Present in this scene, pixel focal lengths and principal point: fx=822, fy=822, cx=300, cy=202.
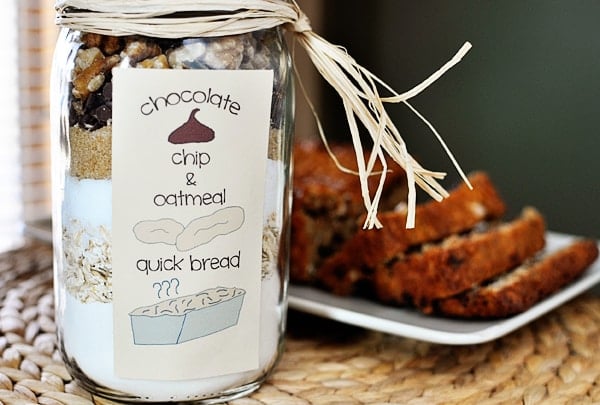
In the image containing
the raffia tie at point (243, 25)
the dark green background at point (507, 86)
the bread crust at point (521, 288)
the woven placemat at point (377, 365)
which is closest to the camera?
the raffia tie at point (243, 25)

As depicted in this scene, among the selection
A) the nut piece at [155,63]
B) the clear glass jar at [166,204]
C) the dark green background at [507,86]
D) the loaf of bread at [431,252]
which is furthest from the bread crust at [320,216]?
the dark green background at [507,86]

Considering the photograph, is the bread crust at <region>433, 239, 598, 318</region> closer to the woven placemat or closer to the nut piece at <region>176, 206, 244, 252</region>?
the woven placemat

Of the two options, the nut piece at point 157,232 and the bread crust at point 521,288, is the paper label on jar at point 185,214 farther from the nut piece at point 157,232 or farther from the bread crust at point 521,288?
the bread crust at point 521,288

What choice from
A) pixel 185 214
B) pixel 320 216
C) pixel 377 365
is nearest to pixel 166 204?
pixel 185 214

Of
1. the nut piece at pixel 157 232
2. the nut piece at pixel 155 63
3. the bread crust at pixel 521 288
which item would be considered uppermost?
the nut piece at pixel 155 63

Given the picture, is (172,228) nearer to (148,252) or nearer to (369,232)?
(148,252)

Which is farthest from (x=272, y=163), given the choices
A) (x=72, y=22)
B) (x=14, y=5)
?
(x=14, y=5)

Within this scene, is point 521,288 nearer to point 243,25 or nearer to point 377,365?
point 377,365
